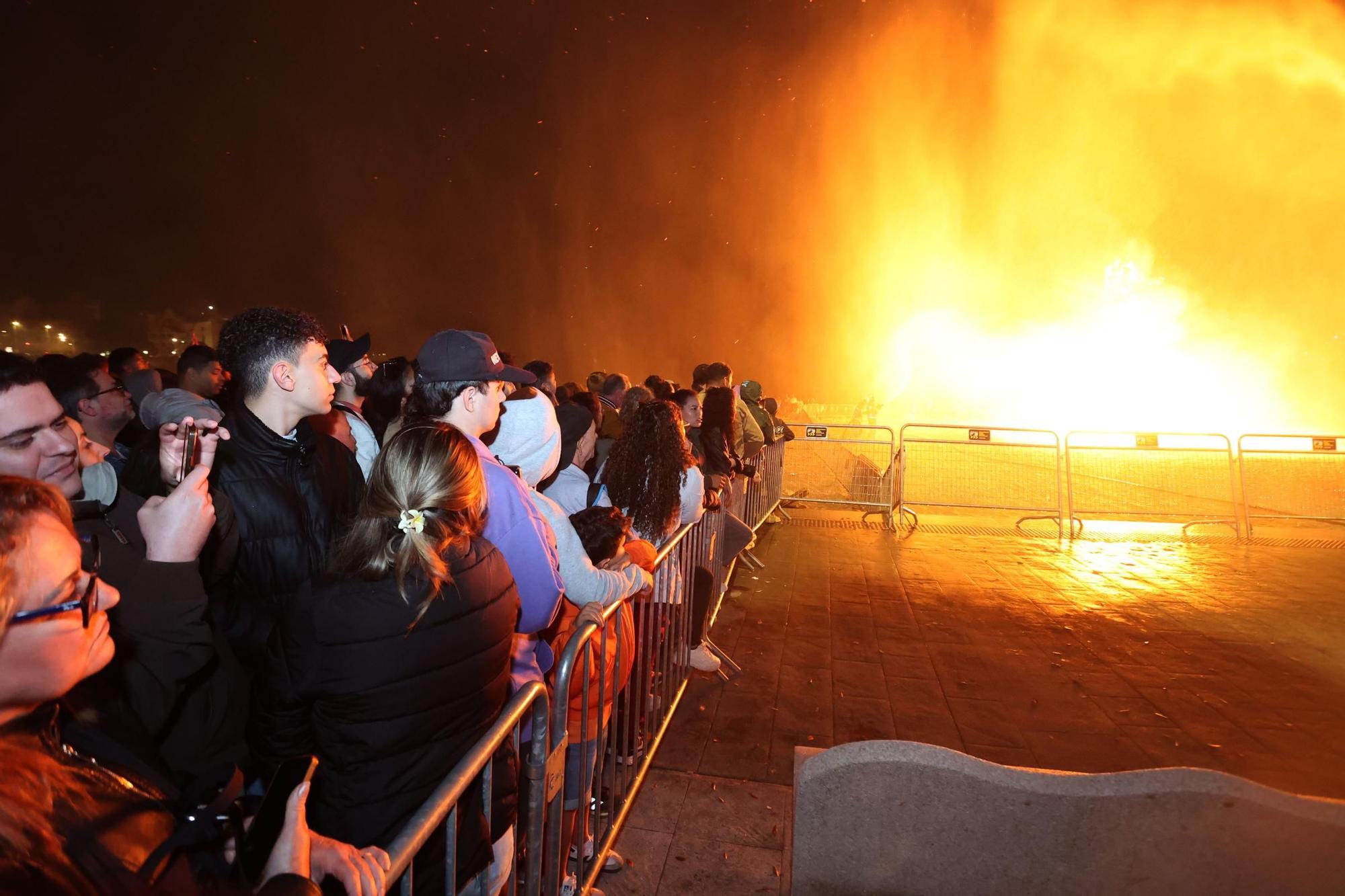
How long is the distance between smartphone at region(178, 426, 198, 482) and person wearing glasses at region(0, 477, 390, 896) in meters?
0.69

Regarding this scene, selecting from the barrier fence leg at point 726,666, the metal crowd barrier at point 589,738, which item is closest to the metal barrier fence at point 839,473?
the barrier fence leg at point 726,666

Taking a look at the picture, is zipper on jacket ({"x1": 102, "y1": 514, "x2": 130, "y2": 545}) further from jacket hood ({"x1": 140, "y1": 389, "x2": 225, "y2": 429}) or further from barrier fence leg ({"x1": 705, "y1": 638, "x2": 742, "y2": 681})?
barrier fence leg ({"x1": 705, "y1": 638, "x2": 742, "y2": 681})

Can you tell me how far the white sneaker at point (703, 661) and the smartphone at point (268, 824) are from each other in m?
4.33

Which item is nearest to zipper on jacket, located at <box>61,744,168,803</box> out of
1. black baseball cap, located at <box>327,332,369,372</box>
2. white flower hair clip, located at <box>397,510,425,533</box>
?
white flower hair clip, located at <box>397,510,425,533</box>

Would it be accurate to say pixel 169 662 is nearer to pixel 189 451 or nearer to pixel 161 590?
pixel 161 590

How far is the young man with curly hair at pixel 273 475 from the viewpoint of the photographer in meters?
2.46

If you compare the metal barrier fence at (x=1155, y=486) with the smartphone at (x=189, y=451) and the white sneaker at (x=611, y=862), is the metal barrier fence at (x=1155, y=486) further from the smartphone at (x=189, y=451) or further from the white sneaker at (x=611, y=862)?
the smartphone at (x=189, y=451)

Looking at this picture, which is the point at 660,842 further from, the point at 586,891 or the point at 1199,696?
the point at 1199,696

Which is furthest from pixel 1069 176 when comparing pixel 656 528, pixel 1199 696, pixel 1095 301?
pixel 656 528

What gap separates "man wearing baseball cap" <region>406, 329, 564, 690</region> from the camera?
2.69 m

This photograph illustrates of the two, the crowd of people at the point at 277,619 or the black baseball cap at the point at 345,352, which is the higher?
the black baseball cap at the point at 345,352

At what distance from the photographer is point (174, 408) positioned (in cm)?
318

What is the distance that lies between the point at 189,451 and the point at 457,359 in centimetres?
119

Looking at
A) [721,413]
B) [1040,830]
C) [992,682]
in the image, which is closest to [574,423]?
[721,413]
